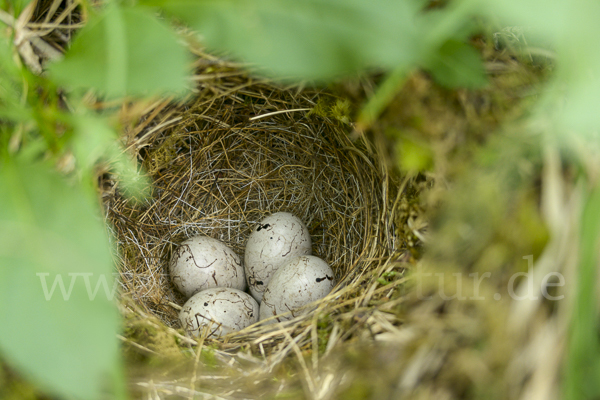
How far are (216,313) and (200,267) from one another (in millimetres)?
179

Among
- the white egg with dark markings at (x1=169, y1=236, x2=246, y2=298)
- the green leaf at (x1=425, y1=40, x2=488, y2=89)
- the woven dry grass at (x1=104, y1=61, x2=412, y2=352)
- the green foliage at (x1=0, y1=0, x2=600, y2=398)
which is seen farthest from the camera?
the white egg with dark markings at (x1=169, y1=236, x2=246, y2=298)

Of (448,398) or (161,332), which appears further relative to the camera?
(161,332)

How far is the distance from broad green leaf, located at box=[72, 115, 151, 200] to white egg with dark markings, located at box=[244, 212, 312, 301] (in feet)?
1.20

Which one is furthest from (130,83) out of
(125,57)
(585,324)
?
(585,324)

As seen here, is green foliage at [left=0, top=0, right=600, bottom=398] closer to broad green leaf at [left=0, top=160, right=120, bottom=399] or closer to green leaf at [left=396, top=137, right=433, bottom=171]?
broad green leaf at [left=0, top=160, right=120, bottom=399]

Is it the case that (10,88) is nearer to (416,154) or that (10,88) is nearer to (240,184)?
(416,154)

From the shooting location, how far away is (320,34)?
374 millimetres

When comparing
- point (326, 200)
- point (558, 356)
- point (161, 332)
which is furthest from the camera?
point (326, 200)

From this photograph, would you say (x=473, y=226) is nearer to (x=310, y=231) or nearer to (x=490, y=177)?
(x=490, y=177)

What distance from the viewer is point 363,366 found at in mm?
532

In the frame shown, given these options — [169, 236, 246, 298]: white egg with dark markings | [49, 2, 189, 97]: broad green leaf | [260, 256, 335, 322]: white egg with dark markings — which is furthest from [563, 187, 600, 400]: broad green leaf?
[169, 236, 246, 298]: white egg with dark markings

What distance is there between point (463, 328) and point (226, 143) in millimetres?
942

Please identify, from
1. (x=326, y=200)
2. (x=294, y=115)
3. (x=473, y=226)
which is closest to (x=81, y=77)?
(x=473, y=226)

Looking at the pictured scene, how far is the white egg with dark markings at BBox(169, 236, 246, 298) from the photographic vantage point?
1127 millimetres
